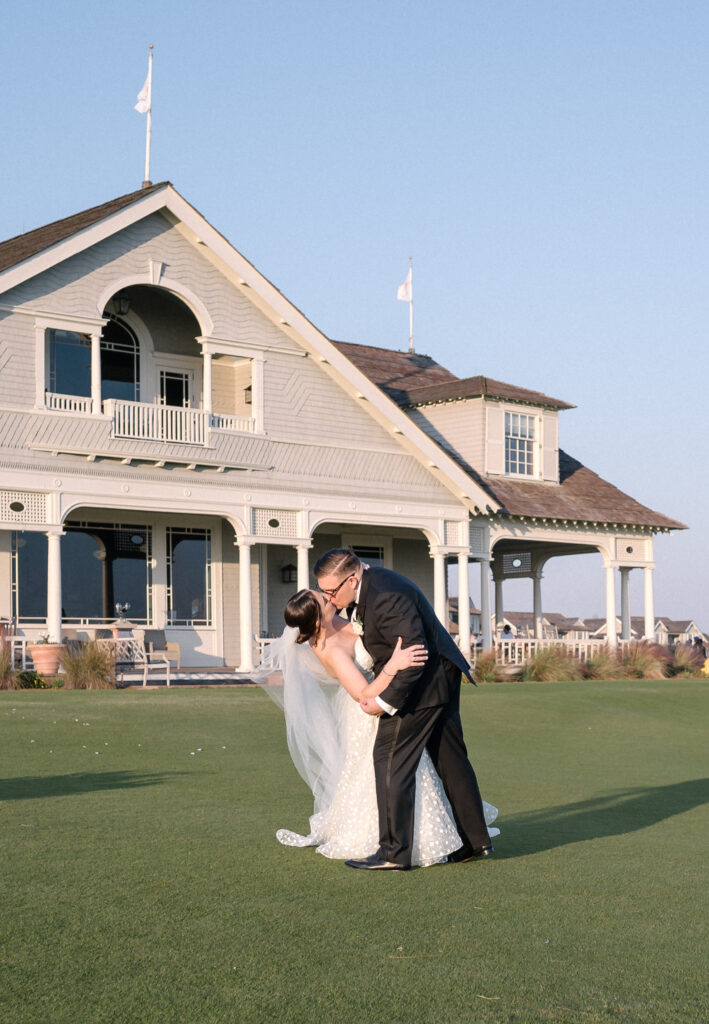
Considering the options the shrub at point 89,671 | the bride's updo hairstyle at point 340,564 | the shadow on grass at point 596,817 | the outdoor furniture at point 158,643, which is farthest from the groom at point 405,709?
the outdoor furniture at point 158,643

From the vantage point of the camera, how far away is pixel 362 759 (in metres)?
6.19

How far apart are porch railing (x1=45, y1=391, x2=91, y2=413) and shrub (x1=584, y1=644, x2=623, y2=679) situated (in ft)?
37.6

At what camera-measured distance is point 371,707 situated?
19.0ft

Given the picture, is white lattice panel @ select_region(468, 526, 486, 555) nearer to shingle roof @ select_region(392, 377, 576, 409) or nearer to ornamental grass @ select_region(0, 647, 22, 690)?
shingle roof @ select_region(392, 377, 576, 409)

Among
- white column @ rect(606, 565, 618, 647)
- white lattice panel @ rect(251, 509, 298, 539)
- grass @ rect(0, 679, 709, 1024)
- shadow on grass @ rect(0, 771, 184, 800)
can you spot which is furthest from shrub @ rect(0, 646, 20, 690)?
white column @ rect(606, 565, 618, 647)

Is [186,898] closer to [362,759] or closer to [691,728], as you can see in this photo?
[362,759]

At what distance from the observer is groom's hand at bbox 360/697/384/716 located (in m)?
5.79

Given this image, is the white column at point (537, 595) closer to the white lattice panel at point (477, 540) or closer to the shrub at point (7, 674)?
the white lattice panel at point (477, 540)

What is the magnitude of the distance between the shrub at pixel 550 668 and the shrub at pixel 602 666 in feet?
1.15

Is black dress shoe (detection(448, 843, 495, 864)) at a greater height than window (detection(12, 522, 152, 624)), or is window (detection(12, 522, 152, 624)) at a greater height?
window (detection(12, 522, 152, 624))

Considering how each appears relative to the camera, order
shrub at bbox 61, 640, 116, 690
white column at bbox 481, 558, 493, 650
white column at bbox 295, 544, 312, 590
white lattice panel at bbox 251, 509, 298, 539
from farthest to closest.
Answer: white column at bbox 481, 558, 493, 650 < white column at bbox 295, 544, 312, 590 < white lattice panel at bbox 251, 509, 298, 539 < shrub at bbox 61, 640, 116, 690

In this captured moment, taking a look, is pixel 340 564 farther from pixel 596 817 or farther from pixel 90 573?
pixel 90 573

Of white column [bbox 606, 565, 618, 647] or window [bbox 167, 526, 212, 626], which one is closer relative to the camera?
window [bbox 167, 526, 212, 626]

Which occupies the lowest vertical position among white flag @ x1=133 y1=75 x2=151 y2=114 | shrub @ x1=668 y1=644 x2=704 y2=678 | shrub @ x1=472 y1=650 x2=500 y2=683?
shrub @ x1=668 y1=644 x2=704 y2=678
